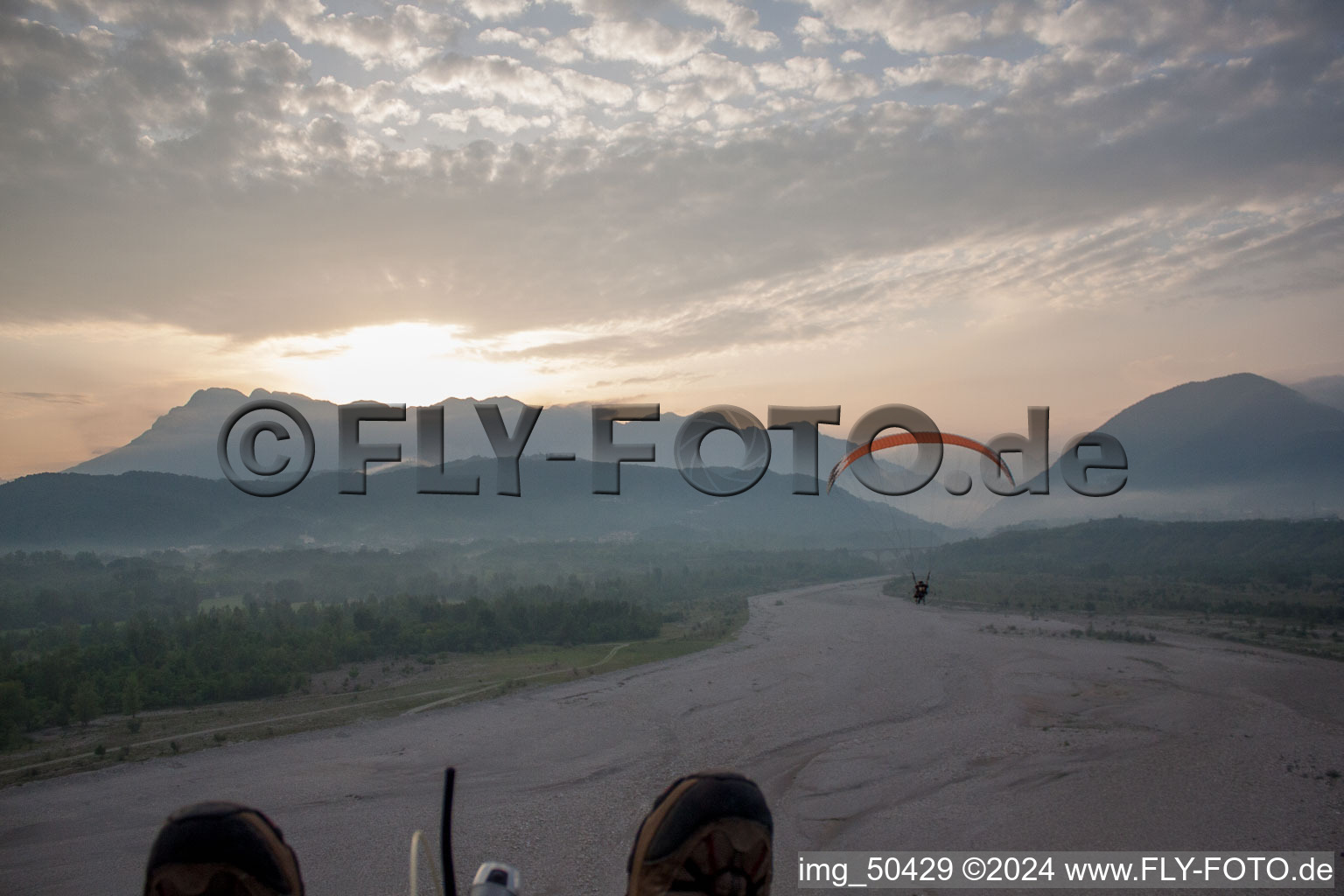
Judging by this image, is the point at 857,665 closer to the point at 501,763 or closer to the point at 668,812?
the point at 501,763

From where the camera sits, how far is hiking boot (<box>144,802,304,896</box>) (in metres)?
3.13

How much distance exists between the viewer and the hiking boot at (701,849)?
344 cm

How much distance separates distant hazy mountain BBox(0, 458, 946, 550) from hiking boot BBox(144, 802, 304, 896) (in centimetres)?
6630

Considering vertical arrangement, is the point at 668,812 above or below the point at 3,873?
above

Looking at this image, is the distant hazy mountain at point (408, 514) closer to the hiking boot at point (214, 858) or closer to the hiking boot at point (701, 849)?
the hiking boot at point (701, 849)

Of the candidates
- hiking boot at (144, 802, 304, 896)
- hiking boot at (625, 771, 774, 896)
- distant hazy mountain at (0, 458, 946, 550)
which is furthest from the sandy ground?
distant hazy mountain at (0, 458, 946, 550)

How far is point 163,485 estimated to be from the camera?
357 ft

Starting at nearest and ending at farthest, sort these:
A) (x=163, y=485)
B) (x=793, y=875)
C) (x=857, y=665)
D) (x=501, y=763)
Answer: (x=793, y=875) < (x=501, y=763) < (x=857, y=665) < (x=163, y=485)

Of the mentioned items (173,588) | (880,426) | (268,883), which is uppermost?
(880,426)

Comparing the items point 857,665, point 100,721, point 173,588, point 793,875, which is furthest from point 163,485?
point 793,875

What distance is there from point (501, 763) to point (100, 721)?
13715 millimetres

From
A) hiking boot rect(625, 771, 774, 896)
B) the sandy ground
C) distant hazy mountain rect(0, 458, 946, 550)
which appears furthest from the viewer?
distant hazy mountain rect(0, 458, 946, 550)

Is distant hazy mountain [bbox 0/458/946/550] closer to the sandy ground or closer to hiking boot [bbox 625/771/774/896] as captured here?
the sandy ground

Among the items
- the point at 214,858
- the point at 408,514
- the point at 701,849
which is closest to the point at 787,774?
the point at 701,849
